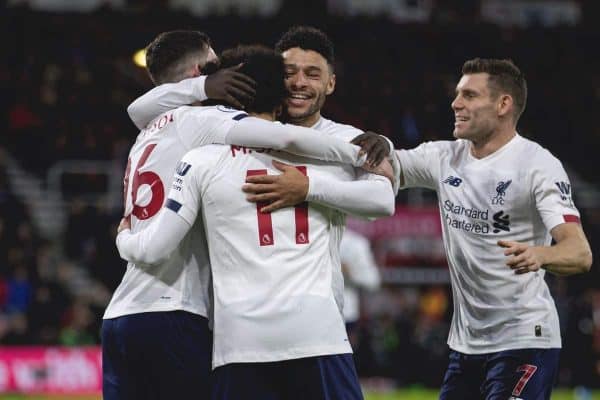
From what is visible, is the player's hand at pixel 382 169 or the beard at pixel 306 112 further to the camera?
the beard at pixel 306 112

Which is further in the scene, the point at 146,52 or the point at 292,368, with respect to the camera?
the point at 146,52

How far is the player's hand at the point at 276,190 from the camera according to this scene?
451cm

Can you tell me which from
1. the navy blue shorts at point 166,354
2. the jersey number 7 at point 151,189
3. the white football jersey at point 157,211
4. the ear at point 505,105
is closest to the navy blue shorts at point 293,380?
the navy blue shorts at point 166,354

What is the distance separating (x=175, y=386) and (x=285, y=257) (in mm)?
792

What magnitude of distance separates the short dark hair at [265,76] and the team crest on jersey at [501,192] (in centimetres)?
142

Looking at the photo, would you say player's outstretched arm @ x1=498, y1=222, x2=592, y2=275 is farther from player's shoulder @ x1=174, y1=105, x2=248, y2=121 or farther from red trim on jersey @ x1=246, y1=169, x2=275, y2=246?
player's shoulder @ x1=174, y1=105, x2=248, y2=121

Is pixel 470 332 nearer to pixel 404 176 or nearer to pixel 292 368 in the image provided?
pixel 404 176

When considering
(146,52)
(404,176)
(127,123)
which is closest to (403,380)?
(127,123)

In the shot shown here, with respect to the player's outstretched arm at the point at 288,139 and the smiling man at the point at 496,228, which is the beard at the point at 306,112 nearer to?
the player's outstretched arm at the point at 288,139

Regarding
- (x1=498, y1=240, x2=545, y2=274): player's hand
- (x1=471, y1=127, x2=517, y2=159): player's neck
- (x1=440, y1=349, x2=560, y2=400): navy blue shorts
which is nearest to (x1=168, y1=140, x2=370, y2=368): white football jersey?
(x1=498, y1=240, x2=545, y2=274): player's hand

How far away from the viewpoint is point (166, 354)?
475cm

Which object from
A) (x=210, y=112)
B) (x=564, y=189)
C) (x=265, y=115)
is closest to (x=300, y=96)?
(x=265, y=115)

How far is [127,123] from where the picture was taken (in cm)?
1770

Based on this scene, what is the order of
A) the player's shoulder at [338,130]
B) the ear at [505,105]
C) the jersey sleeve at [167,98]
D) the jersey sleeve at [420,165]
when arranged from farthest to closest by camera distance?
1. the jersey sleeve at [420,165]
2. the ear at [505,105]
3. the player's shoulder at [338,130]
4. the jersey sleeve at [167,98]
